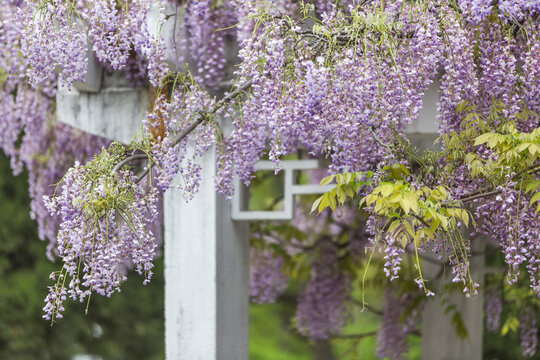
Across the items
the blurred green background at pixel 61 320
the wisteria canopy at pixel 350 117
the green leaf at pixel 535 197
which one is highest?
the wisteria canopy at pixel 350 117

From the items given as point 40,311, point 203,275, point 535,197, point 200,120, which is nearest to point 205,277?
point 203,275

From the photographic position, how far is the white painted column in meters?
3.89

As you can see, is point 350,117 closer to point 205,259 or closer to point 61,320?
point 205,259

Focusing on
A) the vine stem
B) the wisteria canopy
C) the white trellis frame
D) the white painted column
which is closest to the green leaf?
the wisteria canopy

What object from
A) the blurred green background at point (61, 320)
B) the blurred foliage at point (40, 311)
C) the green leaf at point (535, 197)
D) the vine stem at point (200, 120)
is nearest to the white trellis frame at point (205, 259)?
the vine stem at point (200, 120)

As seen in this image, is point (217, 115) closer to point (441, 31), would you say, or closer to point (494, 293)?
point (441, 31)

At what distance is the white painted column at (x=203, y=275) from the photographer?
3.89m

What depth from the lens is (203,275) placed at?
391cm

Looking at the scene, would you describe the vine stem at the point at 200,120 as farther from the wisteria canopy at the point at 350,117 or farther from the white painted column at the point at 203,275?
the white painted column at the point at 203,275

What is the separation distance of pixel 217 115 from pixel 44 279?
465cm

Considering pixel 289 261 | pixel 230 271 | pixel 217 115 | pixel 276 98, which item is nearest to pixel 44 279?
pixel 289 261

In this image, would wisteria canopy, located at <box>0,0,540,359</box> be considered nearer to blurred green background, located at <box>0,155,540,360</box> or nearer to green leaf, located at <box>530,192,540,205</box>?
green leaf, located at <box>530,192,540,205</box>

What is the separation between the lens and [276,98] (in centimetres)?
305

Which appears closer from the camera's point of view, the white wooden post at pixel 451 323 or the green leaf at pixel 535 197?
the green leaf at pixel 535 197
